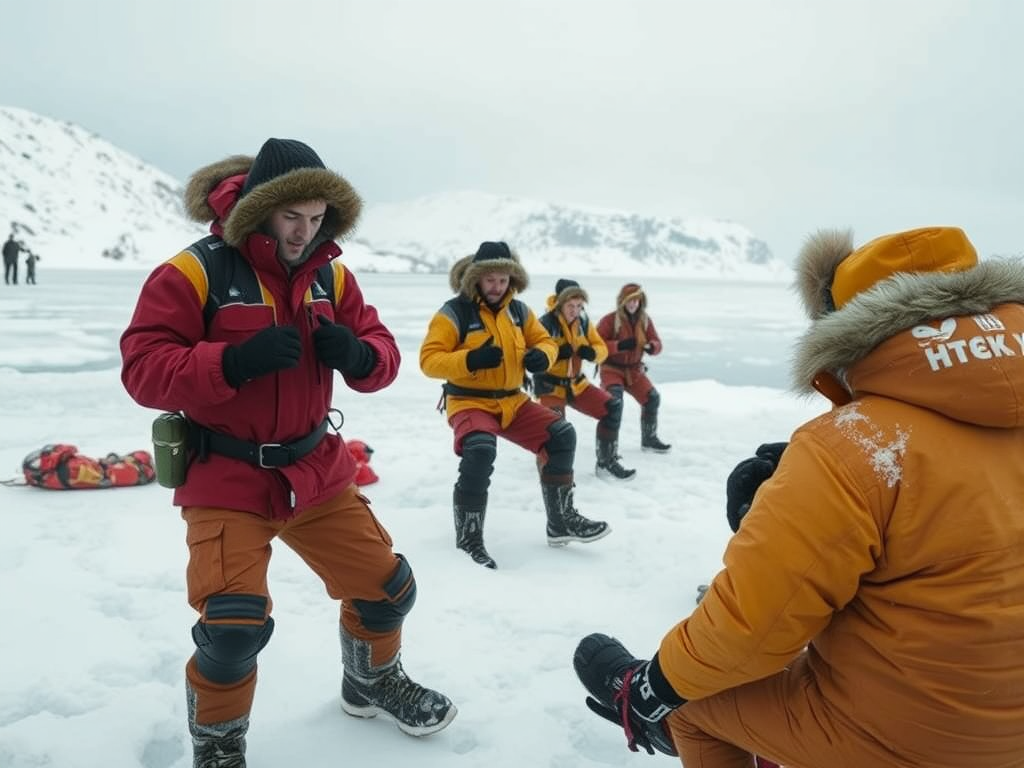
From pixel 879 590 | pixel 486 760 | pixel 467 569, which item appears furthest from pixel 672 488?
pixel 879 590

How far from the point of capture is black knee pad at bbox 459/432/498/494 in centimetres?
423

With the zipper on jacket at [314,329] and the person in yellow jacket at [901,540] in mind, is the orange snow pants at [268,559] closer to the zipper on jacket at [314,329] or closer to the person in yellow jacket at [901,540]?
the zipper on jacket at [314,329]

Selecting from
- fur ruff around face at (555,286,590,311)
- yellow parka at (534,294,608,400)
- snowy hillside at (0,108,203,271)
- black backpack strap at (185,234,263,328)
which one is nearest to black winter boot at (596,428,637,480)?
yellow parka at (534,294,608,400)

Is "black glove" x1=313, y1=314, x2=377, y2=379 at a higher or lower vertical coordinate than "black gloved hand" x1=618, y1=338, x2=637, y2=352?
higher

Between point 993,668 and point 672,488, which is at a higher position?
point 993,668

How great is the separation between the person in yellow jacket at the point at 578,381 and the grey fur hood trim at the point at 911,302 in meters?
4.59

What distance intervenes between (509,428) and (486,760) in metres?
2.29

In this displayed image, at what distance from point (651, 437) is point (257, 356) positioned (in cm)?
553

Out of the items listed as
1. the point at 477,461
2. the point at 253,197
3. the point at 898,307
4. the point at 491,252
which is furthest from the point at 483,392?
the point at 898,307

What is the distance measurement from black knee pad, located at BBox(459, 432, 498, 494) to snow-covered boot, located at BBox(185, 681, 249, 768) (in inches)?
85.4

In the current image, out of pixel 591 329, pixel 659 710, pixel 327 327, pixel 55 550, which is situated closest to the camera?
pixel 659 710

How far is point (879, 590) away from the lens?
1.44 m

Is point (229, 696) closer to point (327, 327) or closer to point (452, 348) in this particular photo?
point (327, 327)

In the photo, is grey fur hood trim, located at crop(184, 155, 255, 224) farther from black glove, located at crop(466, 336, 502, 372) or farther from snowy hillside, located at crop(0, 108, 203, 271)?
snowy hillside, located at crop(0, 108, 203, 271)
